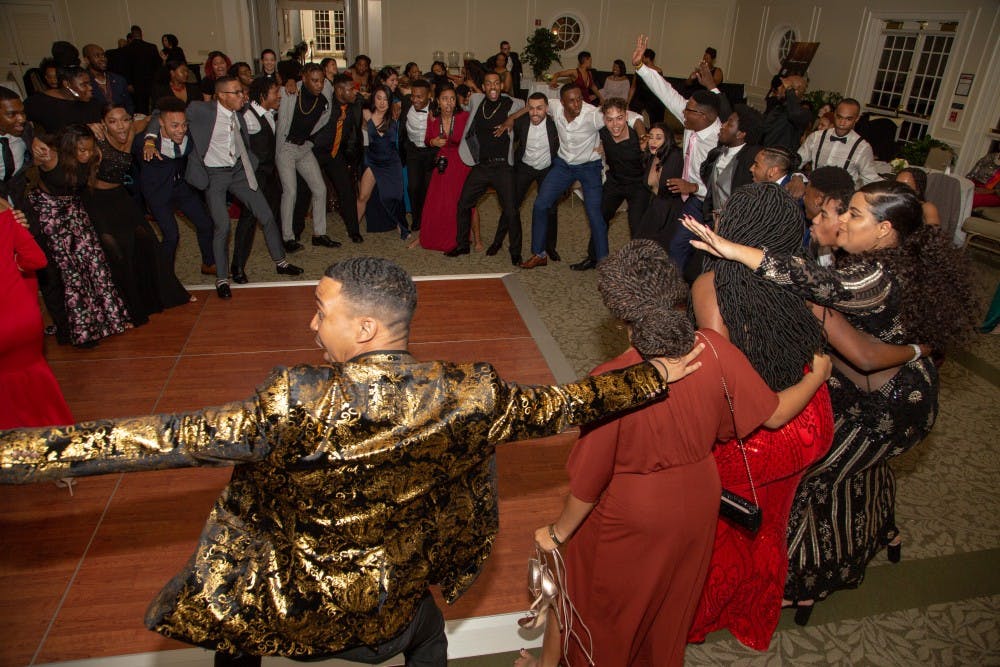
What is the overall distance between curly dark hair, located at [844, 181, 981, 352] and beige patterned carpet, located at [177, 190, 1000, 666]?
3.96 feet

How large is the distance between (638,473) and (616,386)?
31 centimetres

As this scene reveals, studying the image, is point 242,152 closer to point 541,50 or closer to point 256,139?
point 256,139

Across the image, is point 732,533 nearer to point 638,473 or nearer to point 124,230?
point 638,473

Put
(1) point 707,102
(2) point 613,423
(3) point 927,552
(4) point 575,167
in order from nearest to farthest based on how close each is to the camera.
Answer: (2) point 613,423 < (3) point 927,552 < (1) point 707,102 < (4) point 575,167

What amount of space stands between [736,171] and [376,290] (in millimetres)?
3899

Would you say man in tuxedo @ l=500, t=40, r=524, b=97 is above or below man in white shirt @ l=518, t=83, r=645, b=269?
above

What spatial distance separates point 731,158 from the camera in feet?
15.7

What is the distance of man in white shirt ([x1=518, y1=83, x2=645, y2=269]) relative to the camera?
609 centimetres

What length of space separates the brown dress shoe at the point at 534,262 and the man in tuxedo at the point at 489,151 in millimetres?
382

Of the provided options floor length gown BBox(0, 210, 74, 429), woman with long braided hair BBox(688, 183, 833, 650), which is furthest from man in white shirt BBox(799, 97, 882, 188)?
floor length gown BBox(0, 210, 74, 429)

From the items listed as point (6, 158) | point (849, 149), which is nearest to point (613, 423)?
point (6, 158)

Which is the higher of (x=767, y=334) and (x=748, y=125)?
(x=748, y=125)

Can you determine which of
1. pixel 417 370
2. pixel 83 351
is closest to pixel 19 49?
pixel 83 351

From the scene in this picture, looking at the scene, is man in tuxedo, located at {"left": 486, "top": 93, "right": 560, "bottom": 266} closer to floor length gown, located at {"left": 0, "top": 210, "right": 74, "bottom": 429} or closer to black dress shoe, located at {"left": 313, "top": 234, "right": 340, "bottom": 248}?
black dress shoe, located at {"left": 313, "top": 234, "right": 340, "bottom": 248}
